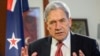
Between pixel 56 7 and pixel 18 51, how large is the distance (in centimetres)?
59

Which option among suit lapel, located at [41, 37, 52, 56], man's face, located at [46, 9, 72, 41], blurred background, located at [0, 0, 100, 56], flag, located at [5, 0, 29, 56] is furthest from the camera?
blurred background, located at [0, 0, 100, 56]

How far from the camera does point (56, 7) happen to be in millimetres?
1624

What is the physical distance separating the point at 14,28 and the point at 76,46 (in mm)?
601

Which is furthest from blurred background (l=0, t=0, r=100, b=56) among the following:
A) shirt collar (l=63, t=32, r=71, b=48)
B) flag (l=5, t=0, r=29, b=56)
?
shirt collar (l=63, t=32, r=71, b=48)

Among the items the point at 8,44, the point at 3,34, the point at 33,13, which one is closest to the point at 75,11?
the point at 33,13

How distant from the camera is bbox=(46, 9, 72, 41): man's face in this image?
1611mm

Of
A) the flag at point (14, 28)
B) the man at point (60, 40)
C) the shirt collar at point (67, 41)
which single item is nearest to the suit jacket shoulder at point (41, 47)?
the man at point (60, 40)

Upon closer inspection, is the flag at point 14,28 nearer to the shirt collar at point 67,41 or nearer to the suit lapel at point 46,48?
the suit lapel at point 46,48

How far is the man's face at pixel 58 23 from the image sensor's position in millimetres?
1611

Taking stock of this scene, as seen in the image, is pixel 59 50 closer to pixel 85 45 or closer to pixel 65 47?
pixel 65 47

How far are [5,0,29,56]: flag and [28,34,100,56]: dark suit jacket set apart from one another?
27cm

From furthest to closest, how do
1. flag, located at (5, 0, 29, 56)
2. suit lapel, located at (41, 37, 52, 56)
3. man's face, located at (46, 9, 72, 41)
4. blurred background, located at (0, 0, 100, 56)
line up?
blurred background, located at (0, 0, 100, 56) → flag, located at (5, 0, 29, 56) → suit lapel, located at (41, 37, 52, 56) → man's face, located at (46, 9, 72, 41)

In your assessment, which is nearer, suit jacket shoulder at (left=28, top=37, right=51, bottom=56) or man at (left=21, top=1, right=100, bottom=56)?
man at (left=21, top=1, right=100, bottom=56)

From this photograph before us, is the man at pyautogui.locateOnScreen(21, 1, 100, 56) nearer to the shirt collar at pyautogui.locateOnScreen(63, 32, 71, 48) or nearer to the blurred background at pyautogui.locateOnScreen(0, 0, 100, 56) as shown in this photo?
the shirt collar at pyautogui.locateOnScreen(63, 32, 71, 48)
